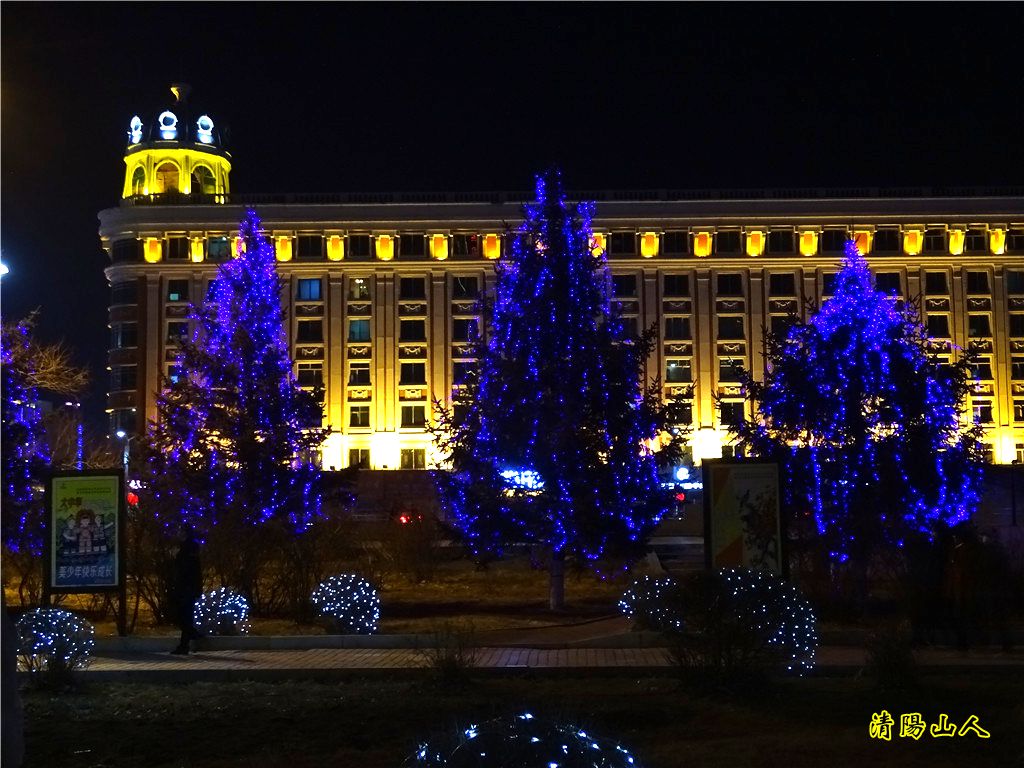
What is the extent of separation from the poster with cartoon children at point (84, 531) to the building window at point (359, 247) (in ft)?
210

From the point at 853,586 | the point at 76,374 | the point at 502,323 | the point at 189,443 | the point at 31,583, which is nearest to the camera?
the point at 853,586

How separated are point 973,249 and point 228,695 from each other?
3027 inches

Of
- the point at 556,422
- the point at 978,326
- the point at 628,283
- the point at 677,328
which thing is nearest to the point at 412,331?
the point at 628,283

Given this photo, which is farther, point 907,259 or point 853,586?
point 907,259

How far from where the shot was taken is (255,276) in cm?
3512

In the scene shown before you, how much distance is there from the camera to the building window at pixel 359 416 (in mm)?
81625

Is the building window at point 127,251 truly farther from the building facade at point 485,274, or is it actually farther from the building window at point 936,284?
the building window at point 936,284

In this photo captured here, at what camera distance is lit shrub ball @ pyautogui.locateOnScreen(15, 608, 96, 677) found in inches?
560

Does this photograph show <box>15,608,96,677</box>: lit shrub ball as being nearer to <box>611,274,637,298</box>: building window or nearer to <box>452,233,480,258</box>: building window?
<box>452,233,480,258</box>: building window

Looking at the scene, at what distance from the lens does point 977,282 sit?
82.2 meters

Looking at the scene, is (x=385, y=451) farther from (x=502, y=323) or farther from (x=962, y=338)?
(x=502, y=323)

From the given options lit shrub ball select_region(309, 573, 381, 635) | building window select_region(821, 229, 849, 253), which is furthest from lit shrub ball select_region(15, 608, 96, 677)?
building window select_region(821, 229, 849, 253)

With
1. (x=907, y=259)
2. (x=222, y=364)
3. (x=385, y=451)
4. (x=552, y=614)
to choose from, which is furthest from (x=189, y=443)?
(x=907, y=259)

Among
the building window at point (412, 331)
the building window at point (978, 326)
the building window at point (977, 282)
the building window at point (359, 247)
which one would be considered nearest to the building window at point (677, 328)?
the building window at point (412, 331)
